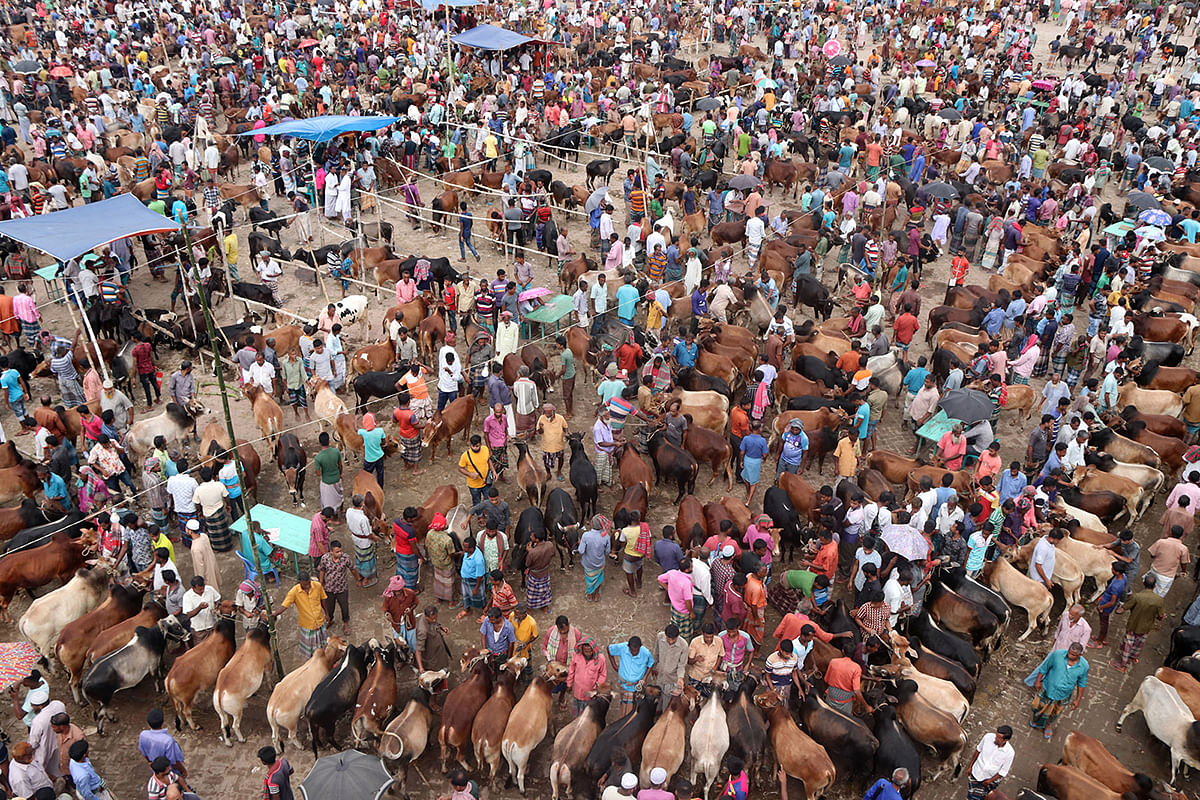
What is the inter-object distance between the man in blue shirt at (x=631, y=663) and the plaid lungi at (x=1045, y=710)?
4533 millimetres

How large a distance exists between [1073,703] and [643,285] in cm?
1048

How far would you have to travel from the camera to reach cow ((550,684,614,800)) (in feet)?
31.0

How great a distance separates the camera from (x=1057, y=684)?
33.8ft

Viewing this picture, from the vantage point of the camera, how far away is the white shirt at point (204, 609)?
1089cm

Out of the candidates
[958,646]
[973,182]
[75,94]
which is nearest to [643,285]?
[958,646]

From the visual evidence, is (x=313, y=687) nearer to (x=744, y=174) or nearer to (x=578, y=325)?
(x=578, y=325)

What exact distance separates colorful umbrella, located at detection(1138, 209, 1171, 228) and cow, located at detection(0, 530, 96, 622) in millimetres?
21613

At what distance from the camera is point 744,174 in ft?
78.3

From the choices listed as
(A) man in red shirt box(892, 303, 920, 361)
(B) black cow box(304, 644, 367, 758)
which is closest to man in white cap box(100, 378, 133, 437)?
(B) black cow box(304, 644, 367, 758)

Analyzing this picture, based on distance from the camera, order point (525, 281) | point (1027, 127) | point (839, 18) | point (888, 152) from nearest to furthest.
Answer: point (525, 281) < point (888, 152) < point (1027, 127) < point (839, 18)

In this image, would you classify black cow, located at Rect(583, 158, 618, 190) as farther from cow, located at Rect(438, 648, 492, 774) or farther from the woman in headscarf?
cow, located at Rect(438, 648, 492, 774)

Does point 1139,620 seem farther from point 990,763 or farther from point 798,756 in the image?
point 798,756

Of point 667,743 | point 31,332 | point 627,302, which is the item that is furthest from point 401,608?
point 31,332

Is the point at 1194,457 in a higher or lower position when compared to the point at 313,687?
higher
